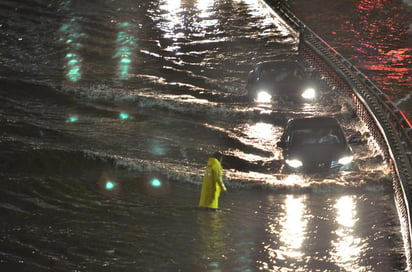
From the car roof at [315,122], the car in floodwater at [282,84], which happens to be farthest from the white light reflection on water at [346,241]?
the car in floodwater at [282,84]

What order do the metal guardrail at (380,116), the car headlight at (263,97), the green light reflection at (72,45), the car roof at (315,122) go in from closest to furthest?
the metal guardrail at (380,116) → the car roof at (315,122) → the car headlight at (263,97) → the green light reflection at (72,45)

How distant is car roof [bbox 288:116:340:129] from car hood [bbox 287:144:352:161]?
A: 0.80 meters

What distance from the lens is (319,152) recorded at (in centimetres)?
1641

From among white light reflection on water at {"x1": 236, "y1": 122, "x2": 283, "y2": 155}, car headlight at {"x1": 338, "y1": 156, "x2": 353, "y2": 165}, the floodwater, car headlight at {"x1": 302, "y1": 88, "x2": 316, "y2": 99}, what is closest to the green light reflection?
the floodwater

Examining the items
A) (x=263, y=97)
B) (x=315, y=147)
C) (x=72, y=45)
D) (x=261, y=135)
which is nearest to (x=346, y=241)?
(x=315, y=147)

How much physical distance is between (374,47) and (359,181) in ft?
60.9

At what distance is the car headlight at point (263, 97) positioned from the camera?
23922mm

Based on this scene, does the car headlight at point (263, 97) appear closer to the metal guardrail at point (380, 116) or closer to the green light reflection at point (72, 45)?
the metal guardrail at point (380, 116)

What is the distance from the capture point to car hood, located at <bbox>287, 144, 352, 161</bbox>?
639 inches

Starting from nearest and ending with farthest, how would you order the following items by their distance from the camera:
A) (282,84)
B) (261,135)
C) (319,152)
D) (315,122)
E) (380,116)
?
1. (319,152)
2. (315,122)
3. (380,116)
4. (261,135)
5. (282,84)

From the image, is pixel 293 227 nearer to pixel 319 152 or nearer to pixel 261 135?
pixel 319 152

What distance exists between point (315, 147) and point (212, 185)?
11.2ft

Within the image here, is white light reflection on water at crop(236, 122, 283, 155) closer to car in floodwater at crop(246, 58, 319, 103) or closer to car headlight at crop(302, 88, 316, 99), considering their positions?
car in floodwater at crop(246, 58, 319, 103)

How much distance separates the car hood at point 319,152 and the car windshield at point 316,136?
334mm
